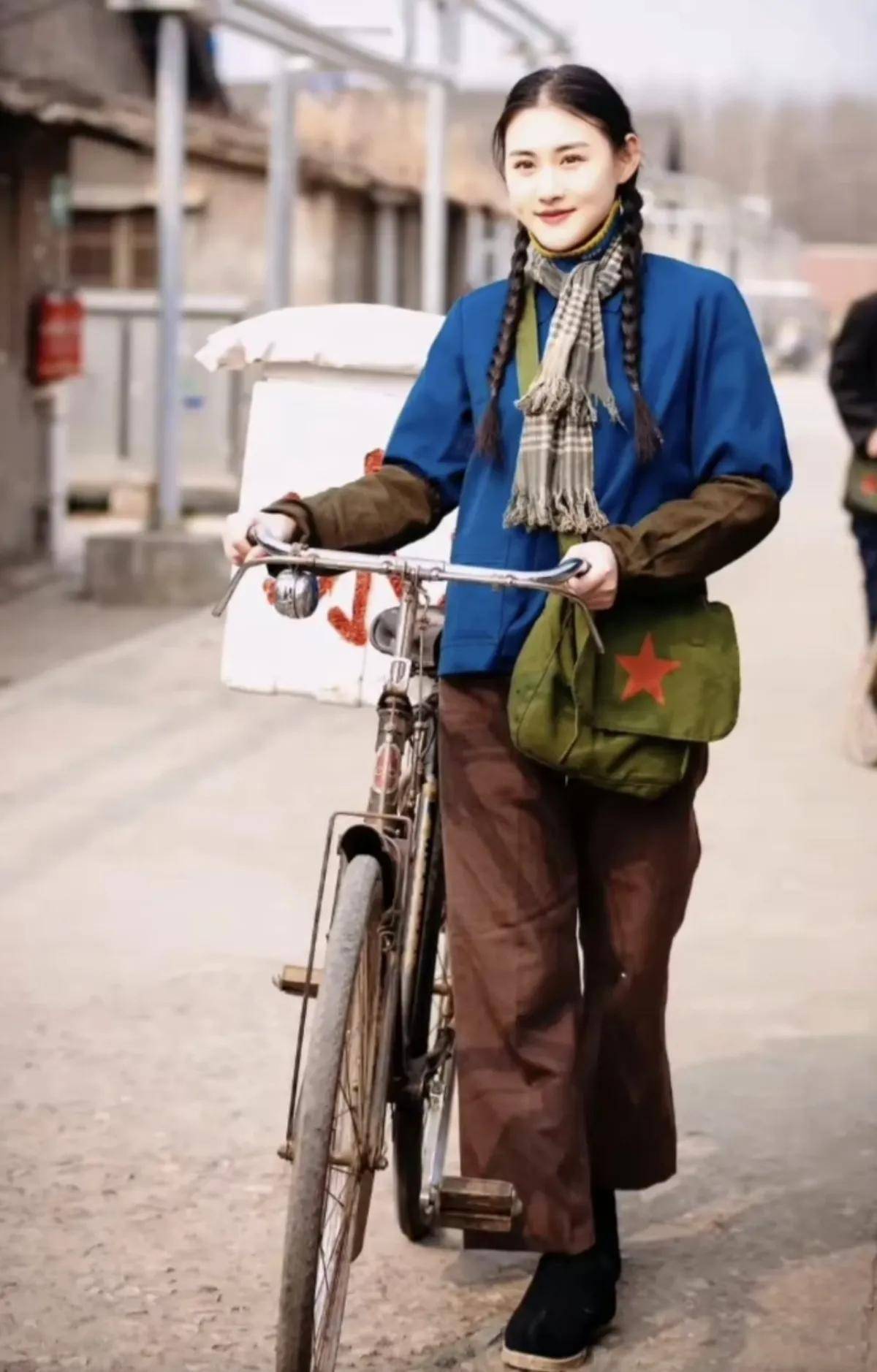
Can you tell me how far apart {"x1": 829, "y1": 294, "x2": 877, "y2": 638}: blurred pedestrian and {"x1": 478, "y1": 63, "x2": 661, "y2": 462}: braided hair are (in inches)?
198

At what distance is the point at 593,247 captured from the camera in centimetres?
369

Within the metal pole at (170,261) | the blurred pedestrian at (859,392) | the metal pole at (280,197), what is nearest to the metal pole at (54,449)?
the metal pole at (280,197)

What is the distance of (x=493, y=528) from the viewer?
12.3ft

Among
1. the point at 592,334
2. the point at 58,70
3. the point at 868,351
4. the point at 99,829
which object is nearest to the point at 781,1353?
the point at 592,334

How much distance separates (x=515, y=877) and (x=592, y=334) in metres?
0.77

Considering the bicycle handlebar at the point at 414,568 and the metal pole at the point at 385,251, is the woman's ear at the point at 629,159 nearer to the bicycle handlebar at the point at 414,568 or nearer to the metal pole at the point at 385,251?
the bicycle handlebar at the point at 414,568

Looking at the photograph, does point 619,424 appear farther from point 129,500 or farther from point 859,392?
point 129,500

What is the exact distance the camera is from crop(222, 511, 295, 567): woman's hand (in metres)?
3.61

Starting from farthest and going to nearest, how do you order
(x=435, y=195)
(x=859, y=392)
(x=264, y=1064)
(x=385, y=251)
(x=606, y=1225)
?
(x=385, y=251) → (x=435, y=195) → (x=859, y=392) → (x=264, y=1064) → (x=606, y=1225)

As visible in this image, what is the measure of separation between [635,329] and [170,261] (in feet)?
34.9

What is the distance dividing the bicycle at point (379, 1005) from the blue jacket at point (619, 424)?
0.11 metres

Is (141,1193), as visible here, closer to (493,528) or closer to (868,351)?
(493,528)

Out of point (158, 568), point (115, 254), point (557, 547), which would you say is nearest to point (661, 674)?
point (557, 547)

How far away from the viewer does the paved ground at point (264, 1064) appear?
404 centimetres
